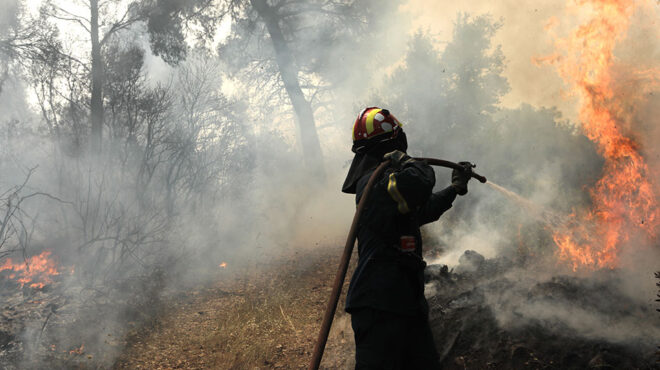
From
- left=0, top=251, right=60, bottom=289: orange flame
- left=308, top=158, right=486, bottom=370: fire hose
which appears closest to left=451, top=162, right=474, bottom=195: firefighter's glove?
left=308, top=158, right=486, bottom=370: fire hose

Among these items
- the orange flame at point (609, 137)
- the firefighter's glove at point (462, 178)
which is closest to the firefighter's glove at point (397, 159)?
the firefighter's glove at point (462, 178)

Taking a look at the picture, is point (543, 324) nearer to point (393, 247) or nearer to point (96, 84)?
point (393, 247)

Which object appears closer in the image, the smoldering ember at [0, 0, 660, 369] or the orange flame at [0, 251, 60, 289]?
the smoldering ember at [0, 0, 660, 369]

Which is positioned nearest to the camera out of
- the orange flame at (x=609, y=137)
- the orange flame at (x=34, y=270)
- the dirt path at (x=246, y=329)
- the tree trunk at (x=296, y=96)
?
the dirt path at (x=246, y=329)

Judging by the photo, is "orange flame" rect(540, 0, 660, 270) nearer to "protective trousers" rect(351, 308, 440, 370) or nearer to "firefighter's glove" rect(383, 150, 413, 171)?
"protective trousers" rect(351, 308, 440, 370)

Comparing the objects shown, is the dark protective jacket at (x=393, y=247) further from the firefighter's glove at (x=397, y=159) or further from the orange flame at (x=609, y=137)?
the orange flame at (x=609, y=137)

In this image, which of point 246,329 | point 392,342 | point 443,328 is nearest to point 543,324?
point 443,328

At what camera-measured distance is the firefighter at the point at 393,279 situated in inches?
99.8

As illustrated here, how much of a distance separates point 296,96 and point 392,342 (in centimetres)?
1317

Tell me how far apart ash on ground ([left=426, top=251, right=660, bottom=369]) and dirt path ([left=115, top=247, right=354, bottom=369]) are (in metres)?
1.27

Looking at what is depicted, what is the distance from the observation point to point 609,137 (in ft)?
19.1

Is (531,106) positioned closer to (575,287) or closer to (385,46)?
(385,46)

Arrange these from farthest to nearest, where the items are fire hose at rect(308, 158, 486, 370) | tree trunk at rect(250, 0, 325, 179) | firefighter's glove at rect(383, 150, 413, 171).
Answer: tree trunk at rect(250, 0, 325, 179) < firefighter's glove at rect(383, 150, 413, 171) < fire hose at rect(308, 158, 486, 370)

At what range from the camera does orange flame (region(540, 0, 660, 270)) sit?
541cm
